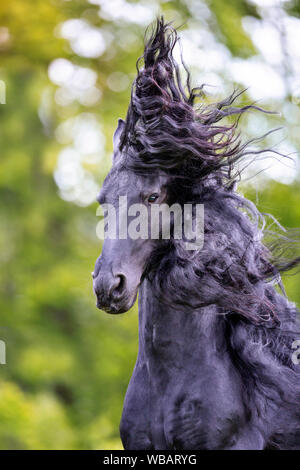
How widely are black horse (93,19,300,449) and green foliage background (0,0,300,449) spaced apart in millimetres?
3960

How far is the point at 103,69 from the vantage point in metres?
7.25

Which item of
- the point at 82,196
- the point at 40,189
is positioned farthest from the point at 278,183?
the point at 40,189

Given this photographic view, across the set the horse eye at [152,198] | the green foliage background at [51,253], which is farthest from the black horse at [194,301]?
the green foliage background at [51,253]

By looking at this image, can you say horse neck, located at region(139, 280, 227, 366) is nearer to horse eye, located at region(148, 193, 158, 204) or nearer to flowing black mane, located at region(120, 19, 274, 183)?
horse eye, located at region(148, 193, 158, 204)

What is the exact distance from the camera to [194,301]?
2.15 m

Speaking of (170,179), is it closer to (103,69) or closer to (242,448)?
(242,448)

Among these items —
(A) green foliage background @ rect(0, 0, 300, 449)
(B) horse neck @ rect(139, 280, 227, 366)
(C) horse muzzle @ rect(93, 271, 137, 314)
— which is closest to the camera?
(C) horse muzzle @ rect(93, 271, 137, 314)

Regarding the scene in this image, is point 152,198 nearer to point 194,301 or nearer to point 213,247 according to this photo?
point 213,247

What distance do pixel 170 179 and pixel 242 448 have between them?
101cm

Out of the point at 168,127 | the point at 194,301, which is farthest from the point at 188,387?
the point at 168,127

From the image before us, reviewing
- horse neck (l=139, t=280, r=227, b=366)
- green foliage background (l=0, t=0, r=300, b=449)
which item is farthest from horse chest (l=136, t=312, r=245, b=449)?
green foliage background (l=0, t=0, r=300, b=449)

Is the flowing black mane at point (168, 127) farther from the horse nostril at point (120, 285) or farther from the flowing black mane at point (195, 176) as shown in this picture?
the horse nostril at point (120, 285)

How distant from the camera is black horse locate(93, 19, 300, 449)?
6.98 feet

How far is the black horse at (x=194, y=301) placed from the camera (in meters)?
2.13
